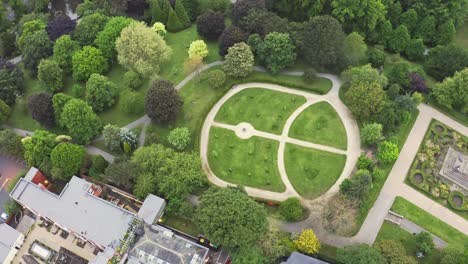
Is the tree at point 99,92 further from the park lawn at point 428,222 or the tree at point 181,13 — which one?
the park lawn at point 428,222

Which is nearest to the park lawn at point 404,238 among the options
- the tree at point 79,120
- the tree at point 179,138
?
the tree at point 179,138

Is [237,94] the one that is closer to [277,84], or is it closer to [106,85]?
[277,84]

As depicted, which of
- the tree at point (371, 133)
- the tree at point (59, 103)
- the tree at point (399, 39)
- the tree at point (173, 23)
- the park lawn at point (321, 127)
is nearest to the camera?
the tree at point (371, 133)

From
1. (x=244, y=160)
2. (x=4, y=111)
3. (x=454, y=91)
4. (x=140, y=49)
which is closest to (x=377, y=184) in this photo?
(x=244, y=160)

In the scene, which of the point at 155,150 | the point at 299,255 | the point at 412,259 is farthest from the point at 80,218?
the point at 412,259

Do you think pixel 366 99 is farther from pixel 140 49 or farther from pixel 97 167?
pixel 97 167

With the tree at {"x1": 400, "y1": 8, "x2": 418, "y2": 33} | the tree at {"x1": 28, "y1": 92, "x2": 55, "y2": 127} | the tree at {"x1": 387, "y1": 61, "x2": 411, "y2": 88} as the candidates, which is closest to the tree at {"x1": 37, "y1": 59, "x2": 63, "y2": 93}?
the tree at {"x1": 28, "y1": 92, "x2": 55, "y2": 127}

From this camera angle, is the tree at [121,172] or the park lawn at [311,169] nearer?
the tree at [121,172]
